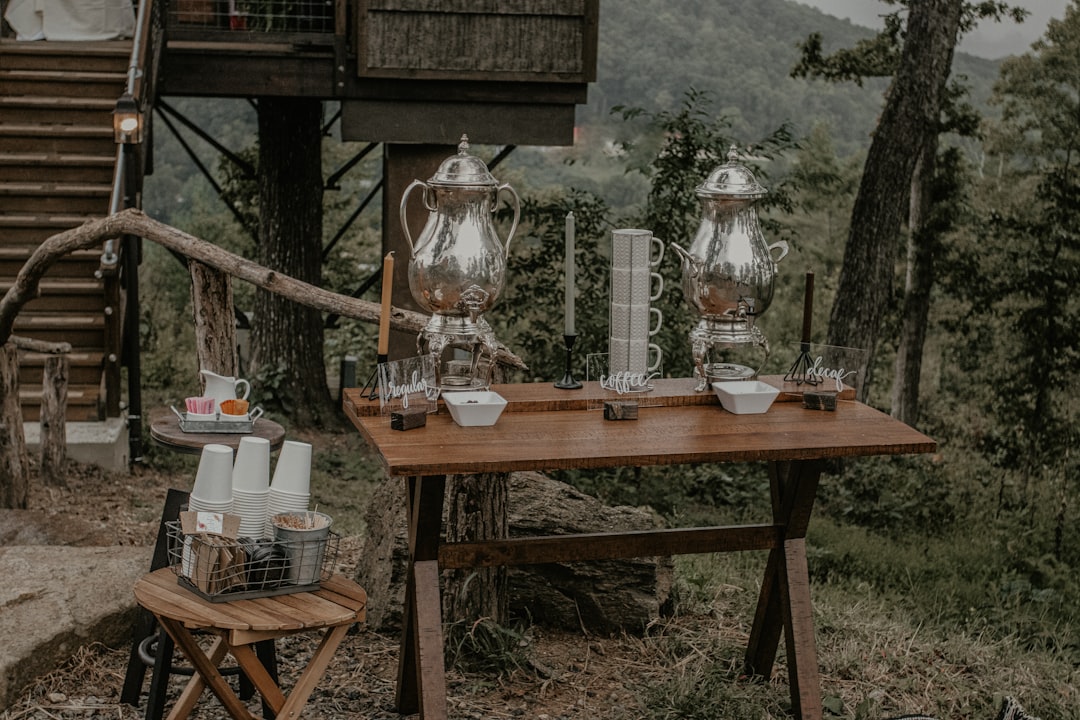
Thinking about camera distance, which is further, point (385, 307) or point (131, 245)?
point (131, 245)

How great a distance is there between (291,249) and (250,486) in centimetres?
844

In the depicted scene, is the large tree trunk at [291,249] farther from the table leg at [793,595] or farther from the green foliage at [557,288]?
the table leg at [793,595]

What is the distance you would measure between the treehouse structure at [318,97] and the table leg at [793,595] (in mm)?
5432

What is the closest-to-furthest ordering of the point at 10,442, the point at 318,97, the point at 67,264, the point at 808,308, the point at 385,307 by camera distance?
the point at 385,307 → the point at 808,308 → the point at 10,442 → the point at 67,264 → the point at 318,97

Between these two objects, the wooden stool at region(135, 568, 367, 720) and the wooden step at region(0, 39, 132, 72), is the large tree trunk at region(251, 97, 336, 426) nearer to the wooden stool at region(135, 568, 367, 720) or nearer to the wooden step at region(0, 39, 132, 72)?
the wooden step at region(0, 39, 132, 72)

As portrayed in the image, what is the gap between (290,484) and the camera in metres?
3.74

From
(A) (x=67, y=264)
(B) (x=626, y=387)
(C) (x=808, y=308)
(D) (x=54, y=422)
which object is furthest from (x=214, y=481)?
(A) (x=67, y=264)

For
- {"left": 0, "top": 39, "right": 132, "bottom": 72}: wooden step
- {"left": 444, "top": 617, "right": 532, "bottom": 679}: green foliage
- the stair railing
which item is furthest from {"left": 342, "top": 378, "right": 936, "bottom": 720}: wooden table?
{"left": 0, "top": 39, "right": 132, "bottom": 72}: wooden step

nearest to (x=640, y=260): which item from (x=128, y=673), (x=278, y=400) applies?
(x=128, y=673)

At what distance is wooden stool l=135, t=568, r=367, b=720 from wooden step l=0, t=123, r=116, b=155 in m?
7.30

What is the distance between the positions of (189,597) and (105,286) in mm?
5701

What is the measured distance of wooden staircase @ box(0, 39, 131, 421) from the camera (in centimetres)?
903

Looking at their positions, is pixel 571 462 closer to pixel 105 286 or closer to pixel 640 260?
pixel 640 260

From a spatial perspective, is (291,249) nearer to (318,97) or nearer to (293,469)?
(318,97)
